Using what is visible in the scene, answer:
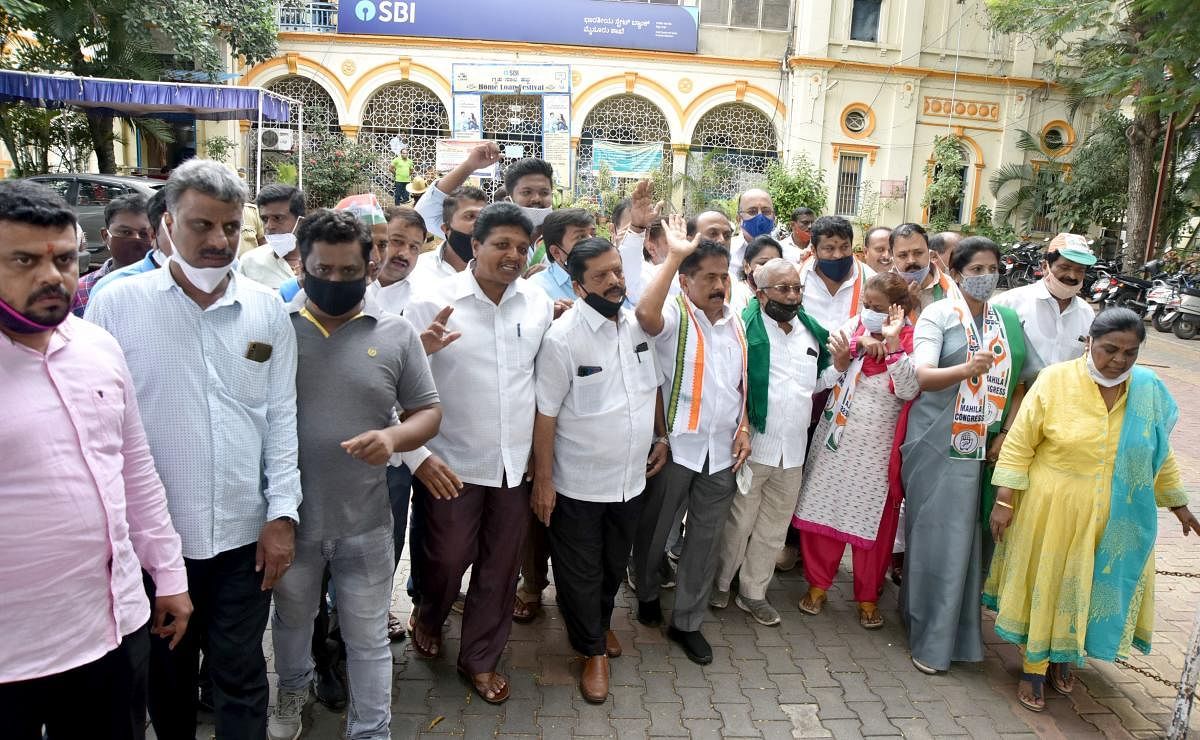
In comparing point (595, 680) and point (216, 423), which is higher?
point (216, 423)

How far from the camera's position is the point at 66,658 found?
1.79 meters

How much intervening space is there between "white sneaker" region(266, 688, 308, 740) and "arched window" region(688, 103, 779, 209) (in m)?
17.8

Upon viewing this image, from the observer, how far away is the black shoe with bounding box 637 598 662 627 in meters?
3.87

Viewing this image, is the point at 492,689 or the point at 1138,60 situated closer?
the point at 492,689

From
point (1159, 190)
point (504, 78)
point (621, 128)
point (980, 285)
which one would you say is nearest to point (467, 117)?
point (504, 78)

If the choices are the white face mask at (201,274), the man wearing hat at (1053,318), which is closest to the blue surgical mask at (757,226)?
the man wearing hat at (1053,318)

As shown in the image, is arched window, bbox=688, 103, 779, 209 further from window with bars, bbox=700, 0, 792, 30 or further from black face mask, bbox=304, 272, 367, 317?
black face mask, bbox=304, 272, 367, 317

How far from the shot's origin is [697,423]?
3.48m

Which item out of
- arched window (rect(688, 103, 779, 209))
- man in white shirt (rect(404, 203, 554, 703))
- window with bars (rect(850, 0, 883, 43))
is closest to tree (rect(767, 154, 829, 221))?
arched window (rect(688, 103, 779, 209))

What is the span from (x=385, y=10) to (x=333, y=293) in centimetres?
1855

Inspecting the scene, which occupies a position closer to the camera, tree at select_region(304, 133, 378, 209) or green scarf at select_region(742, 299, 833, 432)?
green scarf at select_region(742, 299, 833, 432)

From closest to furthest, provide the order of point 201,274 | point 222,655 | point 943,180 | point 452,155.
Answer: point 201,274, point 222,655, point 452,155, point 943,180

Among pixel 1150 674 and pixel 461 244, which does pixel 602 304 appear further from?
pixel 1150 674

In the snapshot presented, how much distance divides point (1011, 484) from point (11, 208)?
350cm
